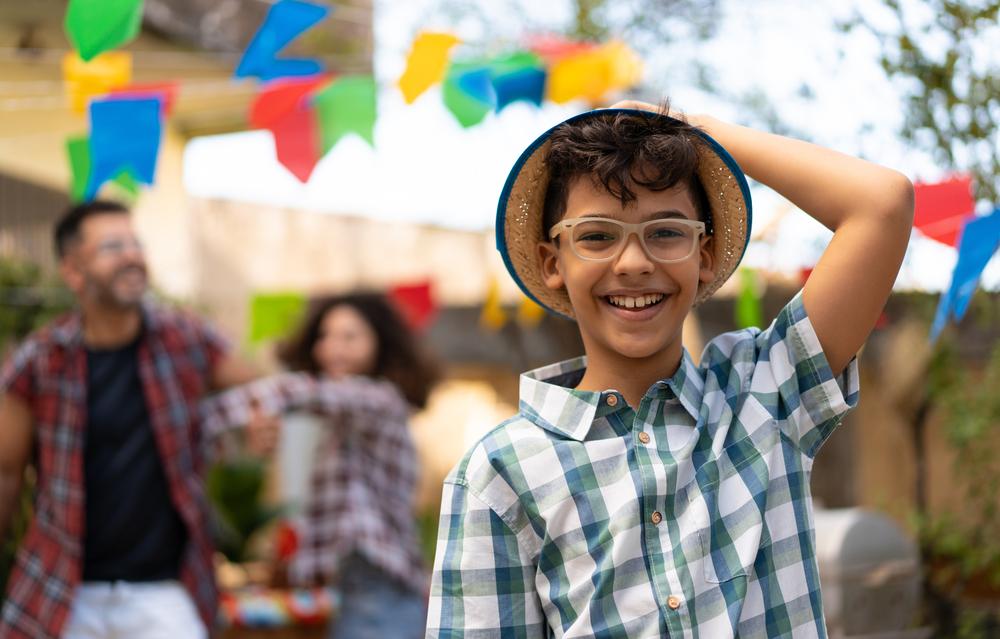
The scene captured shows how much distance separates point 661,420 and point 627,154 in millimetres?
357

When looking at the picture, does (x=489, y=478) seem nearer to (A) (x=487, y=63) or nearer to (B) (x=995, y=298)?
(B) (x=995, y=298)

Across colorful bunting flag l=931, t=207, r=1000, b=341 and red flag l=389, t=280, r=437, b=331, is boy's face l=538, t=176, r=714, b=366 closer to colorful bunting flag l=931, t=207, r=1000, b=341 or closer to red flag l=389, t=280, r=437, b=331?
colorful bunting flag l=931, t=207, r=1000, b=341

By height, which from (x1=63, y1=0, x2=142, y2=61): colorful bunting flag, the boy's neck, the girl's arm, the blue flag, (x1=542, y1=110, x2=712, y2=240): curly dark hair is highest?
(x1=63, y1=0, x2=142, y2=61): colorful bunting flag

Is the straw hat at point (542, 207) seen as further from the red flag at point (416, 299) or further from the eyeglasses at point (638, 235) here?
the red flag at point (416, 299)

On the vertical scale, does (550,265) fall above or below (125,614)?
above

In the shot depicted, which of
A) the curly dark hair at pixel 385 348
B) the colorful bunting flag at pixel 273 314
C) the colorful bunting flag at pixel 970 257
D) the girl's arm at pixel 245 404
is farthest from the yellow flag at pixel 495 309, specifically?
the colorful bunting flag at pixel 970 257

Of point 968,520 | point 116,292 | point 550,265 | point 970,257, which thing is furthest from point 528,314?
point 550,265

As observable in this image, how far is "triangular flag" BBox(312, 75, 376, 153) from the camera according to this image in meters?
4.52

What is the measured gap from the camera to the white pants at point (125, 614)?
3.44 meters

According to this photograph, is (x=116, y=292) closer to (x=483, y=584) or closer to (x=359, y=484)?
(x=359, y=484)

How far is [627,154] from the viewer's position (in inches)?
67.7

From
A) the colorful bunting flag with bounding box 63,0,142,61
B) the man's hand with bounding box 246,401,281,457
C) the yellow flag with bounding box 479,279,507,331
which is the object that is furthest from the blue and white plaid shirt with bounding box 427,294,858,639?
the yellow flag with bounding box 479,279,507,331

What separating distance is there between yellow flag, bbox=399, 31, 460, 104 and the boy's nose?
3096mm

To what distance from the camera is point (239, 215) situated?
11.1 metres
